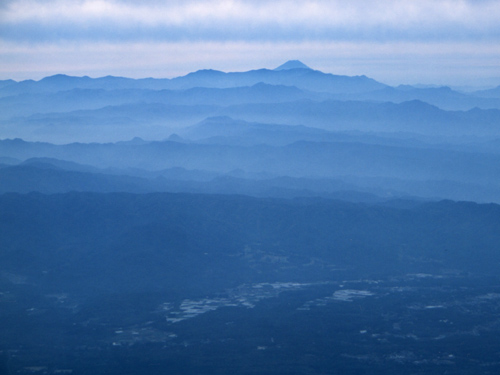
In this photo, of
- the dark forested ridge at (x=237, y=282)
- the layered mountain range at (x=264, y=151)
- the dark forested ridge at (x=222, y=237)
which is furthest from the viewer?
the layered mountain range at (x=264, y=151)

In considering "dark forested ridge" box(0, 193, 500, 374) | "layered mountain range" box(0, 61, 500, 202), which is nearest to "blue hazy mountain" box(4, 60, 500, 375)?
"dark forested ridge" box(0, 193, 500, 374)

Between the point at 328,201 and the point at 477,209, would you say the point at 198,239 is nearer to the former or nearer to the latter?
the point at 328,201

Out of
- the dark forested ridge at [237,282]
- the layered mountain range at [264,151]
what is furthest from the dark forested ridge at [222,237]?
the layered mountain range at [264,151]

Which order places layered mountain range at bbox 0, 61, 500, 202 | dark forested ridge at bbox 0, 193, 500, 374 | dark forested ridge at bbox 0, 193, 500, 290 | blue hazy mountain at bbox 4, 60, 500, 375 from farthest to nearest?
layered mountain range at bbox 0, 61, 500, 202 → dark forested ridge at bbox 0, 193, 500, 290 → dark forested ridge at bbox 0, 193, 500, 374 → blue hazy mountain at bbox 4, 60, 500, 375

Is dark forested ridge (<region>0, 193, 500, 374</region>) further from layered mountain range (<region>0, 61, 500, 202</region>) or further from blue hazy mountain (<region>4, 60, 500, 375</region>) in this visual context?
layered mountain range (<region>0, 61, 500, 202</region>)

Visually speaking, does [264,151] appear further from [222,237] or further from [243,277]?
[243,277]

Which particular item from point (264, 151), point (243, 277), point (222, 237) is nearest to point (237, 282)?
point (243, 277)

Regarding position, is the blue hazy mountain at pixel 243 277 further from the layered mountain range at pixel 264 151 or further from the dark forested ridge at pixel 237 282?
the layered mountain range at pixel 264 151

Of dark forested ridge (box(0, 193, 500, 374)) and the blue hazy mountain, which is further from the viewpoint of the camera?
dark forested ridge (box(0, 193, 500, 374))

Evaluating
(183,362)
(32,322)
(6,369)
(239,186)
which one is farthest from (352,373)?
(239,186)

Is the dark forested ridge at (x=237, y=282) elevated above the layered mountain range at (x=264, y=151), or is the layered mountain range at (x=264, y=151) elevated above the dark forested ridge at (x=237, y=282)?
the layered mountain range at (x=264, y=151)

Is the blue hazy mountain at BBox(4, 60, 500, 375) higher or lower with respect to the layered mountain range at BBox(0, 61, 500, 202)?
lower
